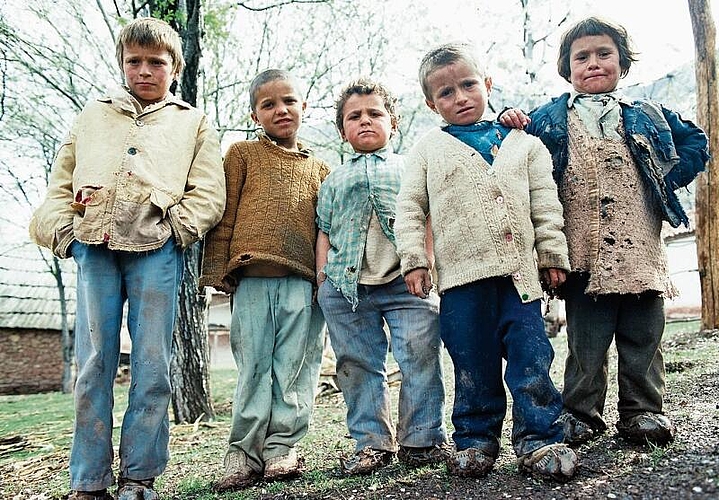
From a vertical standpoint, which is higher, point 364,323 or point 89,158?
point 89,158

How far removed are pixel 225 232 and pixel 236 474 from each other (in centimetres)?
108

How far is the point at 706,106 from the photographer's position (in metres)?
7.01

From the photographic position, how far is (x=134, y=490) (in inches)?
91.3

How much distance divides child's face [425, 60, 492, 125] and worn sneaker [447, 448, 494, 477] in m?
1.34

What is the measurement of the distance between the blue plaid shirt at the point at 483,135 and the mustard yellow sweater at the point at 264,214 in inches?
31.6

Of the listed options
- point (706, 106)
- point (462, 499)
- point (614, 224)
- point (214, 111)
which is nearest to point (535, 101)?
point (706, 106)

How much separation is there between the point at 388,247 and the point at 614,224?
96 cm

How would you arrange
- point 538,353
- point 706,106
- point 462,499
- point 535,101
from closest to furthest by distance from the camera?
1. point 462,499
2. point 538,353
3. point 706,106
4. point 535,101

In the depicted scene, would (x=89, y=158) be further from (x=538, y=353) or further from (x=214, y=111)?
(x=214, y=111)

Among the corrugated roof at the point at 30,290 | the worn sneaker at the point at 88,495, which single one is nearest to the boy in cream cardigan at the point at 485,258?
the worn sneaker at the point at 88,495

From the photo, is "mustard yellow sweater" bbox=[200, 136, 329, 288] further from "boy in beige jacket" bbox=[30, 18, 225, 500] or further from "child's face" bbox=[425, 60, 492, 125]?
"child's face" bbox=[425, 60, 492, 125]

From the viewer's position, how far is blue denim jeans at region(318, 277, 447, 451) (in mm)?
2688

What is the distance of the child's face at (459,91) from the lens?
8.37ft

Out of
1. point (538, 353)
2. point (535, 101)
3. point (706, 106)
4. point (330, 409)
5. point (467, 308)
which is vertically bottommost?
point (330, 409)
